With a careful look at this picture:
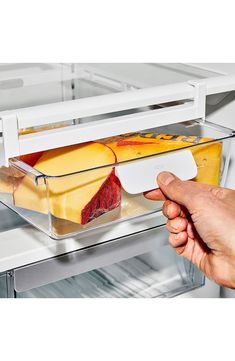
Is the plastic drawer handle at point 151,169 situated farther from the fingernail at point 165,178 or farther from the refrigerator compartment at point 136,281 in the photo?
the refrigerator compartment at point 136,281

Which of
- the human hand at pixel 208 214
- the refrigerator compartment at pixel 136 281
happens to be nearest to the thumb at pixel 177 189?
the human hand at pixel 208 214

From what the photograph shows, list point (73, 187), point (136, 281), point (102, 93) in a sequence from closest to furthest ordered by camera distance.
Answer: point (73, 187) → point (102, 93) → point (136, 281)

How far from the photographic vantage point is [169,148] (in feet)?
3.65

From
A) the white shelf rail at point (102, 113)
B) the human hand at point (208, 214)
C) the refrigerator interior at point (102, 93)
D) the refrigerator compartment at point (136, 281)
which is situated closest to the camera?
the white shelf rail at point (102, 113)

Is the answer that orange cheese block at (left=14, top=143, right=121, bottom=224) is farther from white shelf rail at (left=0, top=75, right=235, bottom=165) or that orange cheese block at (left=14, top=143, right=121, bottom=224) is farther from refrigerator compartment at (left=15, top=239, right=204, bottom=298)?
refrigerator compartment at (left=15, top=239, right=204, bottom=298)

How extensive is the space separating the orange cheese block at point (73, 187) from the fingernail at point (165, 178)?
0.07m

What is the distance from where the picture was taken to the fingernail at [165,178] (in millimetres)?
1069

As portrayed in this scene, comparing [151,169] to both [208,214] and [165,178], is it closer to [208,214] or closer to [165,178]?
[165,178]

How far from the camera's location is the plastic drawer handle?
1.03 meters

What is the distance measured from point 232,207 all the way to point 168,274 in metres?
0.51

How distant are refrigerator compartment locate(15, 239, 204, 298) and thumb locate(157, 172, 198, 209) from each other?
447 mm

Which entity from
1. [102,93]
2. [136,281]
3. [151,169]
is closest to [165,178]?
[151,169]

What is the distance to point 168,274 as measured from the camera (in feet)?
5.24

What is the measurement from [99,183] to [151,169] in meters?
0.09
